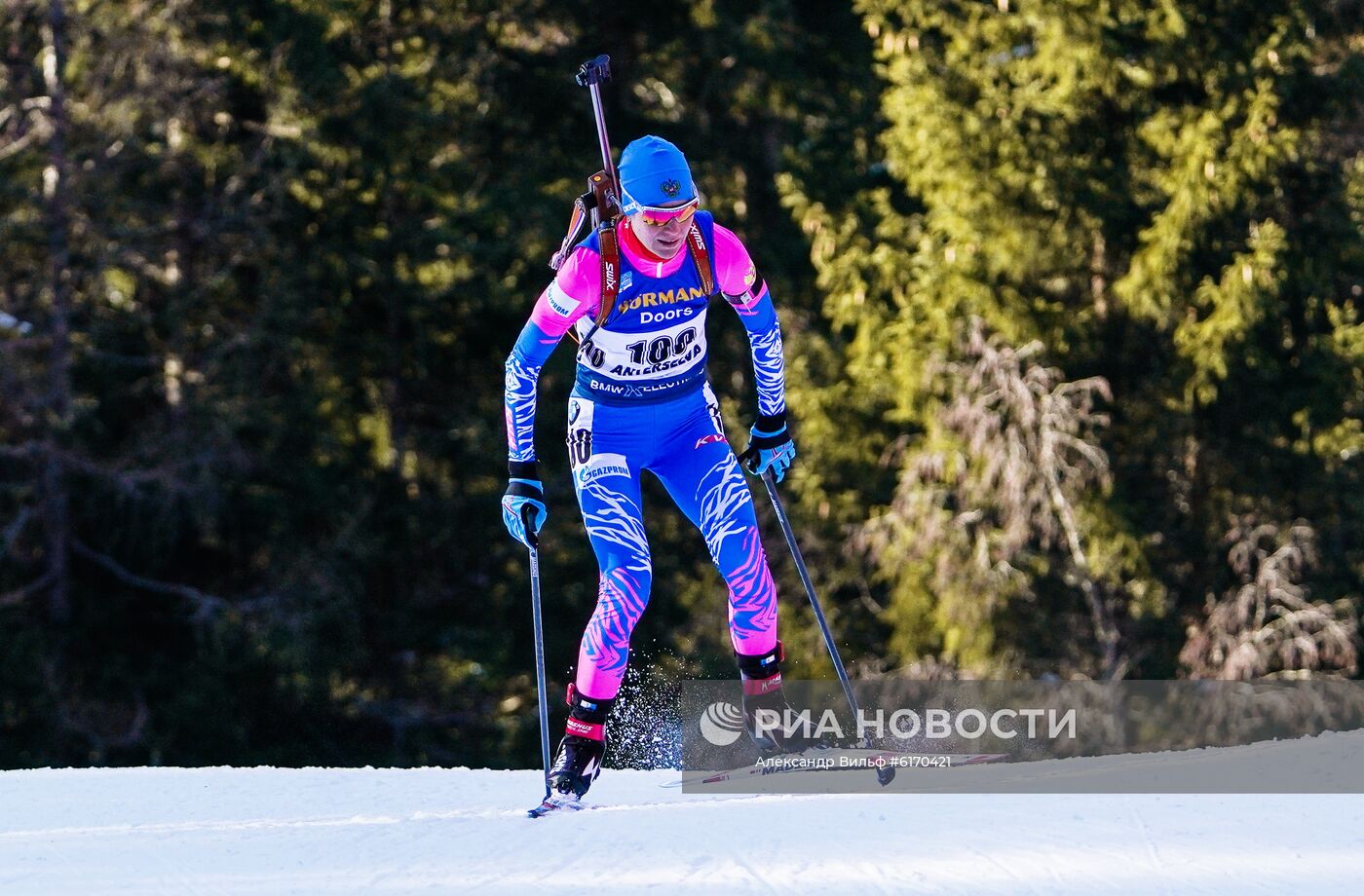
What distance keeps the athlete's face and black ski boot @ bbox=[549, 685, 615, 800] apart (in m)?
1.50

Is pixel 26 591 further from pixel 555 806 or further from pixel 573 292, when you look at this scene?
pixel 573 292

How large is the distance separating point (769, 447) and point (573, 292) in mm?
1107

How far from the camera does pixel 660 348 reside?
661 centimetres

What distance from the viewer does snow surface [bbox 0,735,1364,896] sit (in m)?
5.29

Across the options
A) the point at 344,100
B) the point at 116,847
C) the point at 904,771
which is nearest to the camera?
the point at 116,847

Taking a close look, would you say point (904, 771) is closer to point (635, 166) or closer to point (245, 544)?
point (635, 166)

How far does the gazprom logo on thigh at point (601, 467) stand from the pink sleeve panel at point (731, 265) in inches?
27.1

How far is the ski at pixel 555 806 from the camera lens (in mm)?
6426

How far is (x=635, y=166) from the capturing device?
6.37 meters

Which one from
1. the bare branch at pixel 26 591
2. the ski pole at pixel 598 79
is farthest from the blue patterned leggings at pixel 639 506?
the bare branch at pixel 26 591

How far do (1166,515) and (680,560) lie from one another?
5.01 metres

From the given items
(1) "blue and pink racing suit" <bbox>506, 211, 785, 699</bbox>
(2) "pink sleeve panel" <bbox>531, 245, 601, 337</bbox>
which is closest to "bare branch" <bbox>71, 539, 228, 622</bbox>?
(1) "blue and pink racing suit" <bbox>506, 211, 785, 699</bbox>

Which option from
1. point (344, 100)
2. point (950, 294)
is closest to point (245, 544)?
point (344, 100)

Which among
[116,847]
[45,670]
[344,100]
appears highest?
[344,100]
